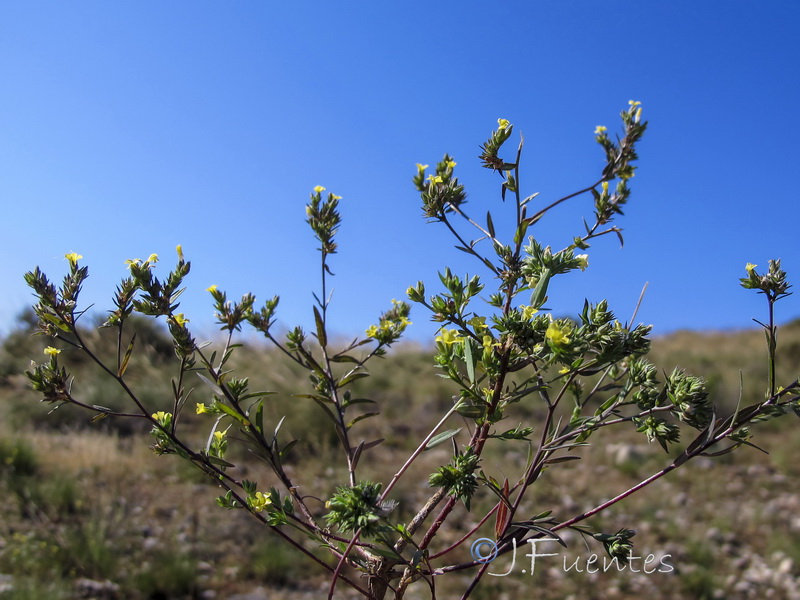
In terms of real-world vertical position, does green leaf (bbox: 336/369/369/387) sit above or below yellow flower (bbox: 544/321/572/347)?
below

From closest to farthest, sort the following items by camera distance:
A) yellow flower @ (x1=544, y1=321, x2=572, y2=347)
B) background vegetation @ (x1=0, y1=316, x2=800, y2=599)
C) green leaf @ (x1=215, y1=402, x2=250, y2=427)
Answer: yellow flower @ (x1=544, y1=321, x2=572, y2=347) → green leaf @ (x1=215, y1=402, x2=250, y2=427) → background vegetation @ (x1=0, y1=316, x2=800, y2=599)

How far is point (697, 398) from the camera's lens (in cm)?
102

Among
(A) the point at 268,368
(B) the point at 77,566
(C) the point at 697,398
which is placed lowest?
(B) the point at 77,566

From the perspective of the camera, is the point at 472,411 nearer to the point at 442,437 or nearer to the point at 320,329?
the point at 442,437

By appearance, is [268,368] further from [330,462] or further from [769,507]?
[769,507]

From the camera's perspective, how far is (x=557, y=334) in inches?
36.4

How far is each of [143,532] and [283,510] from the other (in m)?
4.85

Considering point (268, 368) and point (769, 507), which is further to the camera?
point (268, 368)

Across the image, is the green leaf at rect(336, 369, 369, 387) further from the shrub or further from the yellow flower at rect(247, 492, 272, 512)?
the yellow flower at rect(247, 492, 272, 512)

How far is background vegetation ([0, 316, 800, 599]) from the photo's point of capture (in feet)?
14.8

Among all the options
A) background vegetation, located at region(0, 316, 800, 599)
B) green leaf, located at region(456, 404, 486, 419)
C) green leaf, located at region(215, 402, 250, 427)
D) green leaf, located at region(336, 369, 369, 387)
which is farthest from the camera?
background vegetation, located at region(0, 316, 800, 599)

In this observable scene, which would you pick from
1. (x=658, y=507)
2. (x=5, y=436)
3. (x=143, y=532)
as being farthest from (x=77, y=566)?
(x=658, y=507)

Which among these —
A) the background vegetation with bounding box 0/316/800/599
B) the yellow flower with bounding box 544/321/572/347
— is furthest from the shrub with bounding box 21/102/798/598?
the background vegetation with bounding box 0/316/800/599

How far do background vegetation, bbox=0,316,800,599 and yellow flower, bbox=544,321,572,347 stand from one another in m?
3.01
